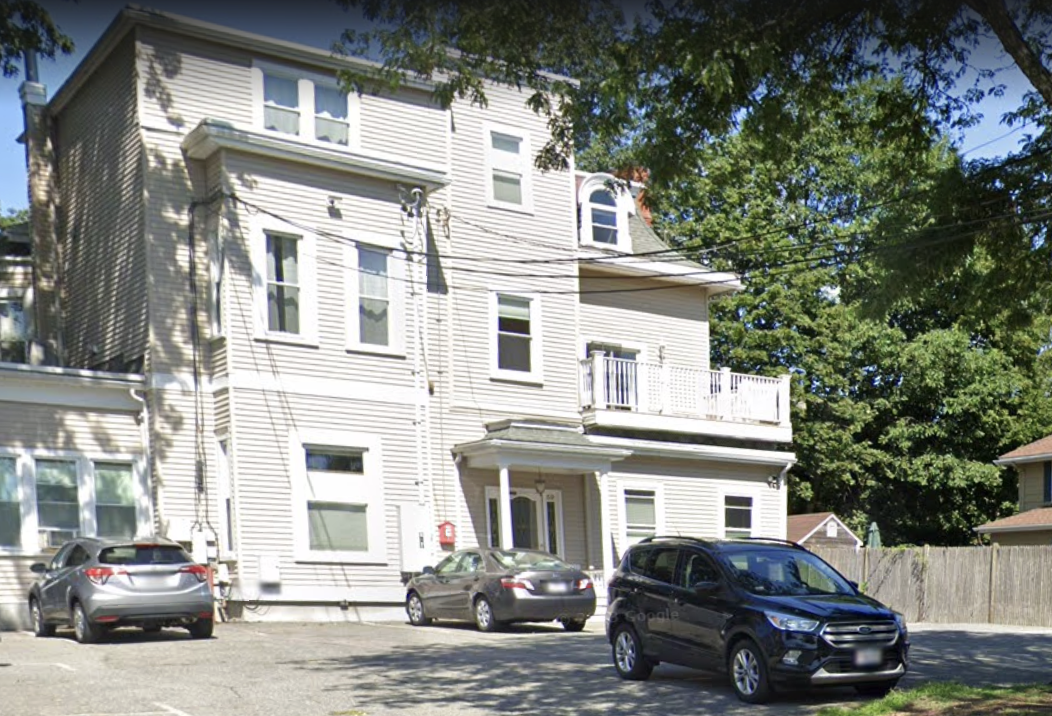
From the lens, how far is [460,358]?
27188 millimetres

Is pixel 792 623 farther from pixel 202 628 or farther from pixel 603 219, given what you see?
pixel 603 219

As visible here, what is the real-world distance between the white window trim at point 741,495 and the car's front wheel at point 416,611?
954 centimetres

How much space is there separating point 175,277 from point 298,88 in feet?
15.0

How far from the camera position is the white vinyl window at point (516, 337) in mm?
27969

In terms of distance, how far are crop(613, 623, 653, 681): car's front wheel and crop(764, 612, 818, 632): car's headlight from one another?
2.19 metres

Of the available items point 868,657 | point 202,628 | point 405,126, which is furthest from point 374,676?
point 405,126

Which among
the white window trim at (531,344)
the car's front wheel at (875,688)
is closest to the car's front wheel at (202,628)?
the car's front wheel at (875,688)

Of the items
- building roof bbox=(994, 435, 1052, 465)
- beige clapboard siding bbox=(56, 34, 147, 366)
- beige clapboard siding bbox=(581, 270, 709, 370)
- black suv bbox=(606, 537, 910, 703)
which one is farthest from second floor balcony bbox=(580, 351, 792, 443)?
black suv bbox=(606, 537, 910, 703)

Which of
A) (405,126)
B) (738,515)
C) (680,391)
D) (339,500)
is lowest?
(738,515)

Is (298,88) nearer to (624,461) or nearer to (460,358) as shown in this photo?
(460,358)

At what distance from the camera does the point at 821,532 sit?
3803cm

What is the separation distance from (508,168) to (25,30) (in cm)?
1139

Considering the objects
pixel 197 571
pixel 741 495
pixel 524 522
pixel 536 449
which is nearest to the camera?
pixel 197 571

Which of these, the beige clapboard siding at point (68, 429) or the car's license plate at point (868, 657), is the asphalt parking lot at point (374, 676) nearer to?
the car's license plate at point (868, 657)
